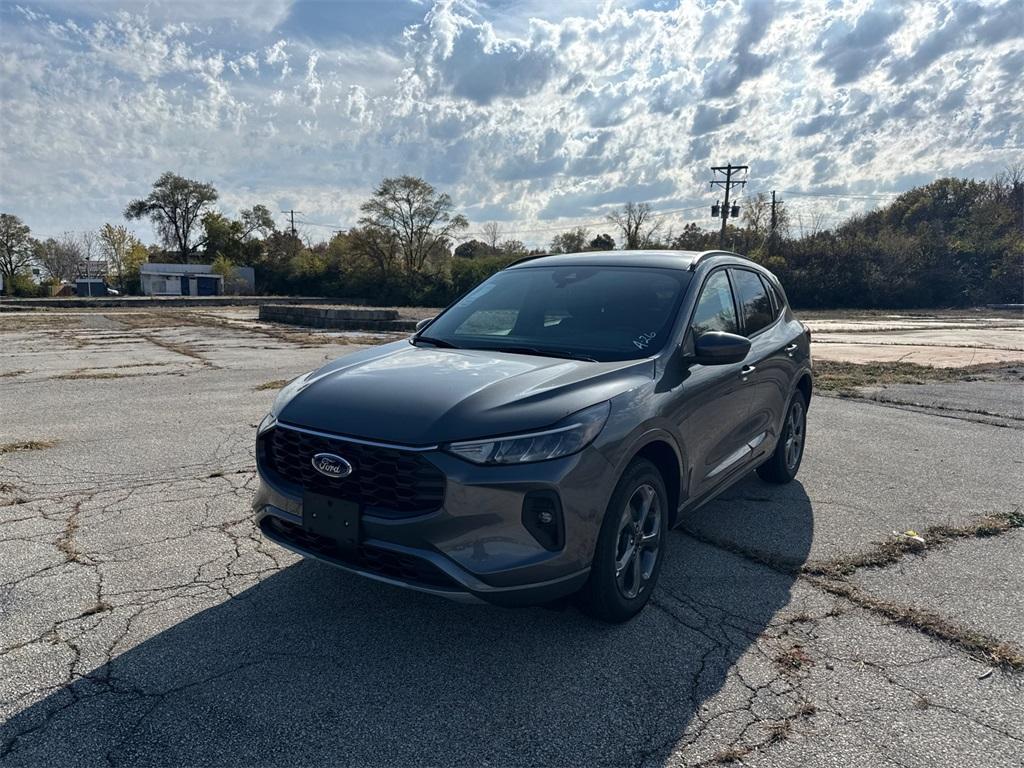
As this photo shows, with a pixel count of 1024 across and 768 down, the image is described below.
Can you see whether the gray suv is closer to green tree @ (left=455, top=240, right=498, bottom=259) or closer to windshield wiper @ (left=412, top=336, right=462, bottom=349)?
windshield wiper @ (left=412, top=336, right=462, bottom=349)

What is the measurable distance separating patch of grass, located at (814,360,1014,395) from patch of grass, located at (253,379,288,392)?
777 centimetres

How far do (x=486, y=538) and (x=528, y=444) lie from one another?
1.34 feet

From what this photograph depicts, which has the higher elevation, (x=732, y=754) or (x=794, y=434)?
(x=794, y=434)

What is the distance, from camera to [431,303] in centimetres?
4656

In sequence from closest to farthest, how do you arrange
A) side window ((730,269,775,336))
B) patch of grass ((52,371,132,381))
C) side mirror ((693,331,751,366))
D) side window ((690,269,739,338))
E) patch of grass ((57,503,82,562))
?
side mirror ((693,331,751,366))
patch of grass ((57,503,82,562))
side window ((690,269,739,338))
side window ((730,269,775,336))
patch of grass ((52,371,132,381))

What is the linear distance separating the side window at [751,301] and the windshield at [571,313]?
792 millimetres

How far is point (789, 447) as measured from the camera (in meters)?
5.46

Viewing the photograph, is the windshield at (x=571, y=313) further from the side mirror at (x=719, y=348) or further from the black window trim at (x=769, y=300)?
the black window trim at (x=769, y=300)

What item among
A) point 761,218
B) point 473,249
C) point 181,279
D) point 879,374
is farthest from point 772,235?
point 181,279

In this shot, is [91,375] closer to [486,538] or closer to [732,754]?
[486,538]

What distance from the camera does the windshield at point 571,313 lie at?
371 centimetres

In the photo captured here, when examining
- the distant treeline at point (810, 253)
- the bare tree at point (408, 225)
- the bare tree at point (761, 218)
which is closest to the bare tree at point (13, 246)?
the distant treeline at point (810, 253)

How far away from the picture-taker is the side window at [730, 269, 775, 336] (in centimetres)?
467

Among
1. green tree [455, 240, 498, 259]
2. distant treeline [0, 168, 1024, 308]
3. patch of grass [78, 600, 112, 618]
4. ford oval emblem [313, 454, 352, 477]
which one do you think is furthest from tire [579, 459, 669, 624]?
green tree [455, 240, 498, 259]
